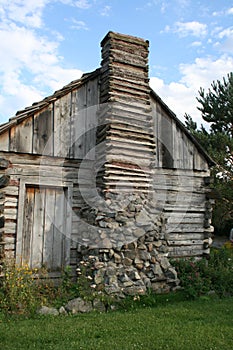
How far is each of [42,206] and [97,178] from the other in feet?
4.69

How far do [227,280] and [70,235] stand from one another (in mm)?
3837

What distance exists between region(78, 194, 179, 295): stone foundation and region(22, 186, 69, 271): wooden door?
48 centimetres

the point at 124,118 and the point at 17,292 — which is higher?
the point at 124,118

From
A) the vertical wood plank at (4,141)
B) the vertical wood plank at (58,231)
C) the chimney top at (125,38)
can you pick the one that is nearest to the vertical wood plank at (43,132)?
the vertical wood plank at (4,141)

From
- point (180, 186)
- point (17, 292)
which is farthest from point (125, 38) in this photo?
point (17, 292)

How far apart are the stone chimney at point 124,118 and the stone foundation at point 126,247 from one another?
552 mm

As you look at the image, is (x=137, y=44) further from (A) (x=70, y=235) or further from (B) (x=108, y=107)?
(A) (x=70, y=235)

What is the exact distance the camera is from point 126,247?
317 inches

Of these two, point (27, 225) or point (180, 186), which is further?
point (180, 186)

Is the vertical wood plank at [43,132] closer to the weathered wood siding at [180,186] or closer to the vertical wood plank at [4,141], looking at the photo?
the vertical wood plank at [4,141]

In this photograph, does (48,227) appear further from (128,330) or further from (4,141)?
(128,330)

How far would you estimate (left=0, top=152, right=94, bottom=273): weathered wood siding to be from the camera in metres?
8.14

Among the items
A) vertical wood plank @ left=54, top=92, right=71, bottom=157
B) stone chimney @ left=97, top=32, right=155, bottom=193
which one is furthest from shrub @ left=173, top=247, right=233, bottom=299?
vertical wood plank @ left=54, top=92, right=71, bottom=157

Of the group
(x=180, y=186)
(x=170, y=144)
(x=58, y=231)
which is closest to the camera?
(x=58, y=231)
